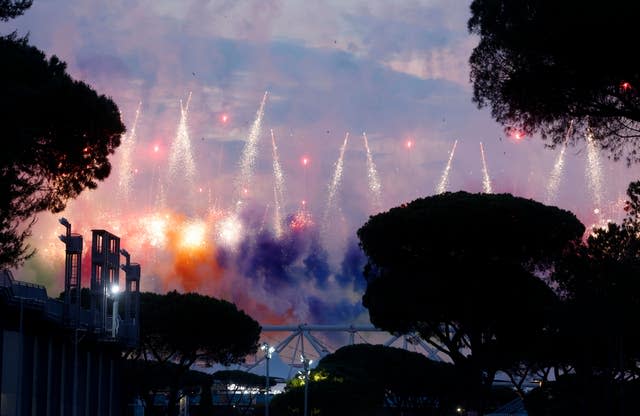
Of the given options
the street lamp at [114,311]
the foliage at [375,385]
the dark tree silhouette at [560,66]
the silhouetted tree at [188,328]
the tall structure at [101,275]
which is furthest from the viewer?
the foliage at [375,385]

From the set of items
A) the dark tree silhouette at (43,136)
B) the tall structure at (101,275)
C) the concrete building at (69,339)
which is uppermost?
the dark tree silhouette at (43,136)

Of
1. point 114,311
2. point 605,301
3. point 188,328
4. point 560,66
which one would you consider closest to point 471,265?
point 605,301

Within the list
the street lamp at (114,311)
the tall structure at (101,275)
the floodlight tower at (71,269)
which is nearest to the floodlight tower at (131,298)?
the street lamp at (114,311)

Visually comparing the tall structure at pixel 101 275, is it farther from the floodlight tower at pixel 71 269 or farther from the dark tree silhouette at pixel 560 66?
the dark tree silhouette at pixel 560 66

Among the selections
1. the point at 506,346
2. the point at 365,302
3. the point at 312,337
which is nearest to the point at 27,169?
the point at 365,302

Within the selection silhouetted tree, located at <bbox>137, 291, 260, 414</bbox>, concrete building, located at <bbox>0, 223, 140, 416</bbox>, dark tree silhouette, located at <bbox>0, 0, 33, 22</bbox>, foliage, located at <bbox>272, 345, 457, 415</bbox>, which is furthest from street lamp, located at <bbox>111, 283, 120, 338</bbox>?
foliage, located at <bbox>272, 345, 457, 415</bbox>

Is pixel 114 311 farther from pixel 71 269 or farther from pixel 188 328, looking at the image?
pixel 188 328
